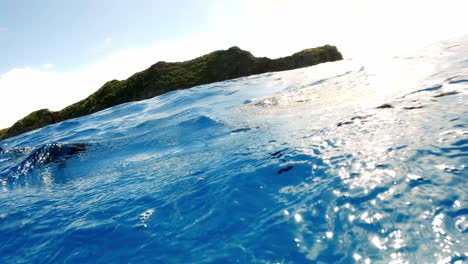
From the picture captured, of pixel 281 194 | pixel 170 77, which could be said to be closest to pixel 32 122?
pixel 170 77

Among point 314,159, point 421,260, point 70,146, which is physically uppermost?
point 70,146

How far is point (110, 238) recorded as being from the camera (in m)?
4.37

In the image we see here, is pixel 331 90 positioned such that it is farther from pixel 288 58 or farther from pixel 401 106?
pixel 288 58

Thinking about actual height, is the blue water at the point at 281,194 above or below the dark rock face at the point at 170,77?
below

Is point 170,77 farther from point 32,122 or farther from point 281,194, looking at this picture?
point 281,194

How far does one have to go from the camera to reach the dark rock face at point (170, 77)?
30.8m

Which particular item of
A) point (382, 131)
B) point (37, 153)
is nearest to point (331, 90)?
point (382, 131)

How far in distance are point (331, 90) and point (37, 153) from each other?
34.4 ft

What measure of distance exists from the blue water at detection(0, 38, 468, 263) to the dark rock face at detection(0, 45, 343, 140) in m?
23.6

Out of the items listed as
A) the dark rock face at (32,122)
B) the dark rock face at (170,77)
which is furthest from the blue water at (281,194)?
the dark rock face at (32,122)

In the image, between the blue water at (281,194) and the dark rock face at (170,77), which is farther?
the dark rock face at (170,77)

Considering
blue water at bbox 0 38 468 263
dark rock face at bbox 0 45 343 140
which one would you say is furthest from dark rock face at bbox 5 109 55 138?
blue water at bbox 0 38 468 263

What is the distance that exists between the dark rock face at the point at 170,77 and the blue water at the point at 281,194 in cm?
2364

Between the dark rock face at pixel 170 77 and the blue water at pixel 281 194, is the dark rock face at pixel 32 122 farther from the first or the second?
the blue water at pixel 281 194
